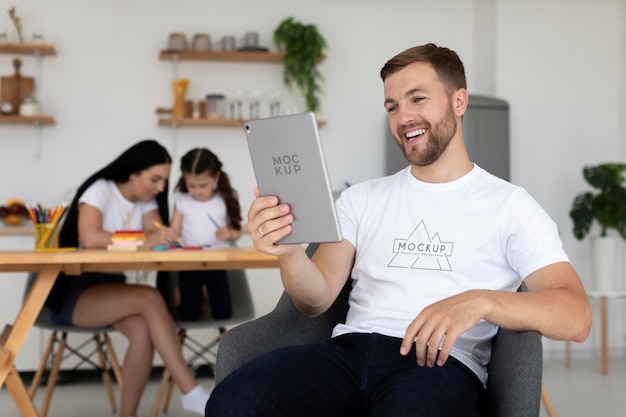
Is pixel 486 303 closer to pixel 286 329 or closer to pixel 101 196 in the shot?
pixel 286 329

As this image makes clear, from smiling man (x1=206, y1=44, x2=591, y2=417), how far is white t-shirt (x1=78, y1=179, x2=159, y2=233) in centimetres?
174

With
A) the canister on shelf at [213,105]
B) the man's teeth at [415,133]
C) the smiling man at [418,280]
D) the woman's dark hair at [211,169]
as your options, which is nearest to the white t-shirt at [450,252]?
the smiling man at [418,280]

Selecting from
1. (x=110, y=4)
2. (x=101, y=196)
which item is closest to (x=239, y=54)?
(x=110, y=4)

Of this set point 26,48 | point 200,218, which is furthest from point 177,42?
point 200,218

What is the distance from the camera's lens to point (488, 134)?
16.7 ft

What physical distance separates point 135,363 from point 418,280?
68.3 inches

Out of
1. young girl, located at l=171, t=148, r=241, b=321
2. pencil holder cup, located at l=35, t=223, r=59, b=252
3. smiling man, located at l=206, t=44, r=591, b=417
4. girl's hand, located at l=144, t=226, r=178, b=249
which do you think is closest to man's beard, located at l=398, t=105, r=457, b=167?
smiling man, located at l=206, t=44, r=591, b=417

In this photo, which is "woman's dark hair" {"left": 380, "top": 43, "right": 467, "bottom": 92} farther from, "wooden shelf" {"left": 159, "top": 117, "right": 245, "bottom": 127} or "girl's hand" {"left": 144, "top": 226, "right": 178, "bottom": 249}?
"wooden shelf" {"left": 159, "top": 117, "right": 245, "bottom": 127}

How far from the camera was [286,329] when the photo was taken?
1.75m

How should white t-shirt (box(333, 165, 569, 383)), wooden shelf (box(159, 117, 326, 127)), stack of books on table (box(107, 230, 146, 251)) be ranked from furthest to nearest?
wooden shelf (box(159, 117, 326, 127)) → stack of books on table (box(107, 230, 146, 251)) → white t-shirt (box(333, 165, 569, 383))

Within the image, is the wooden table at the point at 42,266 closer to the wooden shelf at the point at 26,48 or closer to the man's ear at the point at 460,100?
the man's ear at the point at 460,100

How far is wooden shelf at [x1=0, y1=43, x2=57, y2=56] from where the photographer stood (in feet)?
16.0

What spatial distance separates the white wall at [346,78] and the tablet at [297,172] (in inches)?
149

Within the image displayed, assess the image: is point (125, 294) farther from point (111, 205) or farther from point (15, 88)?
point (15, 88)
